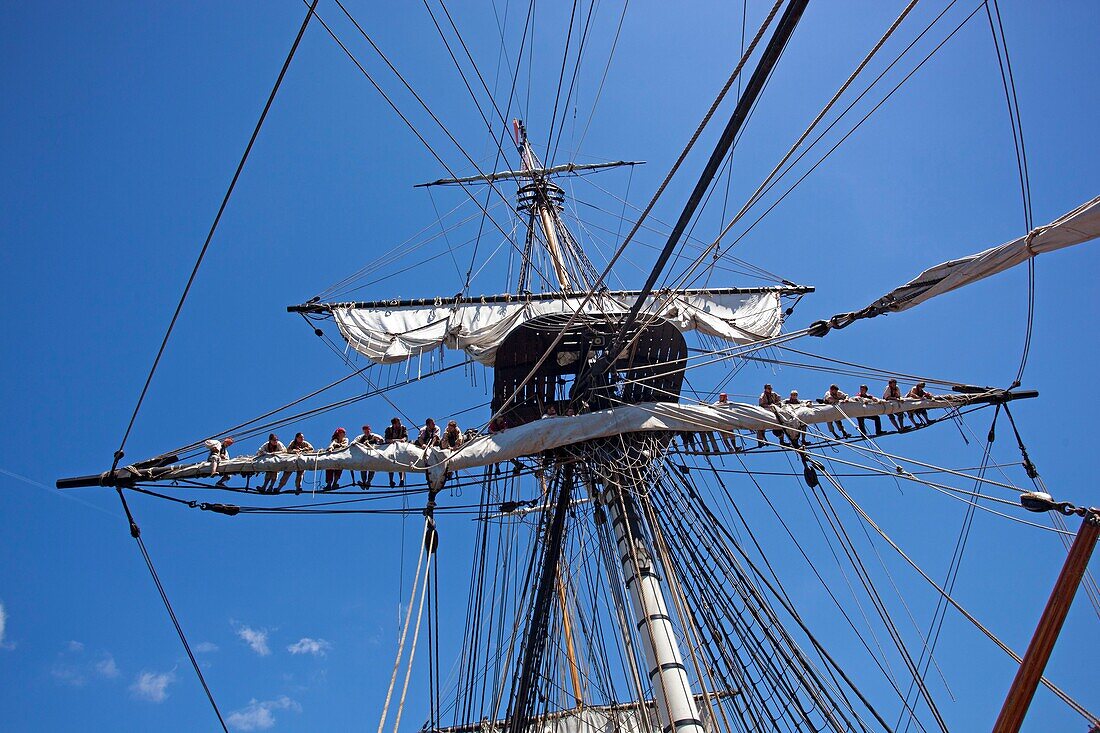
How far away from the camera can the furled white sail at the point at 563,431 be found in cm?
819

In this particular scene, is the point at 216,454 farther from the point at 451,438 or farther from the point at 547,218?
the point at 547,218

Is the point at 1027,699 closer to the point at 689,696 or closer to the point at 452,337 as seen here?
the point at 689,696

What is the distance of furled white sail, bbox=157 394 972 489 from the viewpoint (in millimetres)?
8188

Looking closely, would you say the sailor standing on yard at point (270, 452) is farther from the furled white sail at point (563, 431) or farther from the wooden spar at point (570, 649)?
the wooden spar at point (570, 649)

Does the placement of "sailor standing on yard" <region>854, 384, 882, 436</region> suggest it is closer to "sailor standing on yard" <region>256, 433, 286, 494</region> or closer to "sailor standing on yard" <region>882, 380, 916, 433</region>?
"sailor standing on yard" <region>882, 380, 916, 433</region>

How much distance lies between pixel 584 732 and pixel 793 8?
694 inches

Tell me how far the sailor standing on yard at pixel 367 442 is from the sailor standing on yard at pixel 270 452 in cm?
81

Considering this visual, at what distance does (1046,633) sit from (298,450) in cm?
702

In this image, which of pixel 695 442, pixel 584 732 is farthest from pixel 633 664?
pixel 584 732

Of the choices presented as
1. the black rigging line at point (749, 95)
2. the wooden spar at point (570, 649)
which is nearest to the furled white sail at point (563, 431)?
the black rigging line at point (749, 95)

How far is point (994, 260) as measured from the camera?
5.95 metres

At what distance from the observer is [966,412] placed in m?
10.1

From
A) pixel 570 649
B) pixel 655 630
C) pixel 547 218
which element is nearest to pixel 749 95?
pixel 655 630

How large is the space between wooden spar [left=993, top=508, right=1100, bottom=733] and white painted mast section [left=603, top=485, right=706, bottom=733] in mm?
3755
